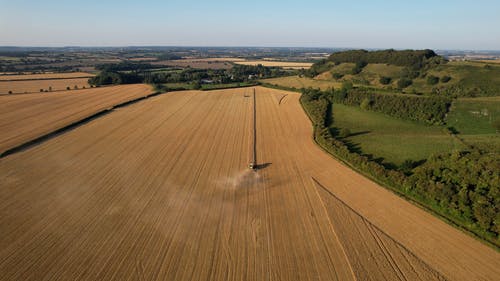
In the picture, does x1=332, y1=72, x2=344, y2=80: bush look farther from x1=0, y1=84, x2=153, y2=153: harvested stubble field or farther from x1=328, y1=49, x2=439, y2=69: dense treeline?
x1=0, y1=84, x2=153, y2=153: harvested stubble field

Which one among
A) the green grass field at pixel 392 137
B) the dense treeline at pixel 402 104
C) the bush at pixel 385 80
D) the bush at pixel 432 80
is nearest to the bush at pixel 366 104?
the dense treeline at pixel 402 104

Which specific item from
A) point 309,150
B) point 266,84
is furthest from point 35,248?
point 266,84

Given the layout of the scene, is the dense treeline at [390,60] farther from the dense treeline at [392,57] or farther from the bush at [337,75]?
the bush at [337,75]

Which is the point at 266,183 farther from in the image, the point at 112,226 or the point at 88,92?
the point at 88,92

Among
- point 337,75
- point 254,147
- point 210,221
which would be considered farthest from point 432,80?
point 210,221

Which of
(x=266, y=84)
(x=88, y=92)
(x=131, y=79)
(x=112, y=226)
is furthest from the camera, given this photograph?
(x=131, y=79)

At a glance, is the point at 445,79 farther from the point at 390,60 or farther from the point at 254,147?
the point at 254,147
